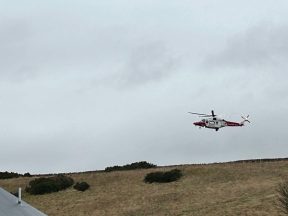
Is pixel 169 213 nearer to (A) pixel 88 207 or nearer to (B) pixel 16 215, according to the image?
(A) pixel 88 207

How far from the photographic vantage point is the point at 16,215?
17.9m

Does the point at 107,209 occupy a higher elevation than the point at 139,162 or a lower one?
lower

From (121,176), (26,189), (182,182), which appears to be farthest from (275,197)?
(26,189)

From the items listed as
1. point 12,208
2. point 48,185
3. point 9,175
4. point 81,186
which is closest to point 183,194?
point 81,186

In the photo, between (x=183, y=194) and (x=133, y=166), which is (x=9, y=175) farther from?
(x=183, y=194)

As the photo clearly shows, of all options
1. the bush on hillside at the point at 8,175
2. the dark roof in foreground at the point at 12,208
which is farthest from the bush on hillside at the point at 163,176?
the dark roof in foreground at the point at 12,208

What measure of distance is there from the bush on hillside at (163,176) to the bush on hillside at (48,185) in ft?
26.8

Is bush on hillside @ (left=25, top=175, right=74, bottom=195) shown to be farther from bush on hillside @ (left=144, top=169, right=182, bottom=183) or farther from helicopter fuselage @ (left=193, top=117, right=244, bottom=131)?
helicopter fuselage @ (left=193, top=117, right=244, bottom=131)

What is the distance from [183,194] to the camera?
49.3 meters

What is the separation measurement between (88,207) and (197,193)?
930 centimetres

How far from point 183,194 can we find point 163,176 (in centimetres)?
Result: 728

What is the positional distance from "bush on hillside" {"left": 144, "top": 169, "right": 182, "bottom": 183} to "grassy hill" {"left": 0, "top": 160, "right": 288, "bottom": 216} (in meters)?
0.76

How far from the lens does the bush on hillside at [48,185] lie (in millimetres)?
55969

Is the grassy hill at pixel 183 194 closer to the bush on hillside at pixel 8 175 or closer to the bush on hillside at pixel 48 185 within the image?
the bush on hillside at pixel 48 185
